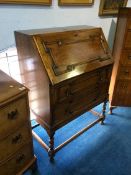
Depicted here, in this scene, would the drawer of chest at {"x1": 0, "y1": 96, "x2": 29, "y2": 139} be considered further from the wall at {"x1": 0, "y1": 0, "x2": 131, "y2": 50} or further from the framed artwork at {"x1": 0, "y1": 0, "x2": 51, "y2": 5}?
the framed artwork at {"x1": 0, "y1": 0, "x2": 51, "y2": 5}

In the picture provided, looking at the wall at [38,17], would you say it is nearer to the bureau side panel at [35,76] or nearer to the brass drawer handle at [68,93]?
the bureau side panel at [35,76]

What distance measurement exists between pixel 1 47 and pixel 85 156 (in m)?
1.34

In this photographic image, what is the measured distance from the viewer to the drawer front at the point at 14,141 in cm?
A: 113

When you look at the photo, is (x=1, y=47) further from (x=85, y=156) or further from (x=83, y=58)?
(x=85, y=156)

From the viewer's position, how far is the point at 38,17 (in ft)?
5.26

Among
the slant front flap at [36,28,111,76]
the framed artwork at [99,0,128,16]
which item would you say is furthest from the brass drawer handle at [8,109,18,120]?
the framed artwork at [99,0,128,16]

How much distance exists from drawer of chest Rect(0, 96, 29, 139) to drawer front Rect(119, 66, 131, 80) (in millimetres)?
1370

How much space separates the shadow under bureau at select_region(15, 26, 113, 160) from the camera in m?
1.27

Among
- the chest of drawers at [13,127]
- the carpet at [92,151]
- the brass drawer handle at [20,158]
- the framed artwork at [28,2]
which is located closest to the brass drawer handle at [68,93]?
the chest of drawers at [13,127]

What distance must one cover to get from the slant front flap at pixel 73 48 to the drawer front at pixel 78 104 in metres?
0.29

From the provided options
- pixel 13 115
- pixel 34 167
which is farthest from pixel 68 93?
pixel 34 167

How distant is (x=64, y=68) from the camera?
134 centimetres

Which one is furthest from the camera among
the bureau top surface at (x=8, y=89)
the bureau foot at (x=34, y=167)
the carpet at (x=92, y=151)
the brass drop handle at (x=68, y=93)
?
the carpet at (x=92, y=151)

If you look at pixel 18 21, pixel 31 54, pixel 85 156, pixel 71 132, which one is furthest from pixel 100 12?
pixel 85 156
